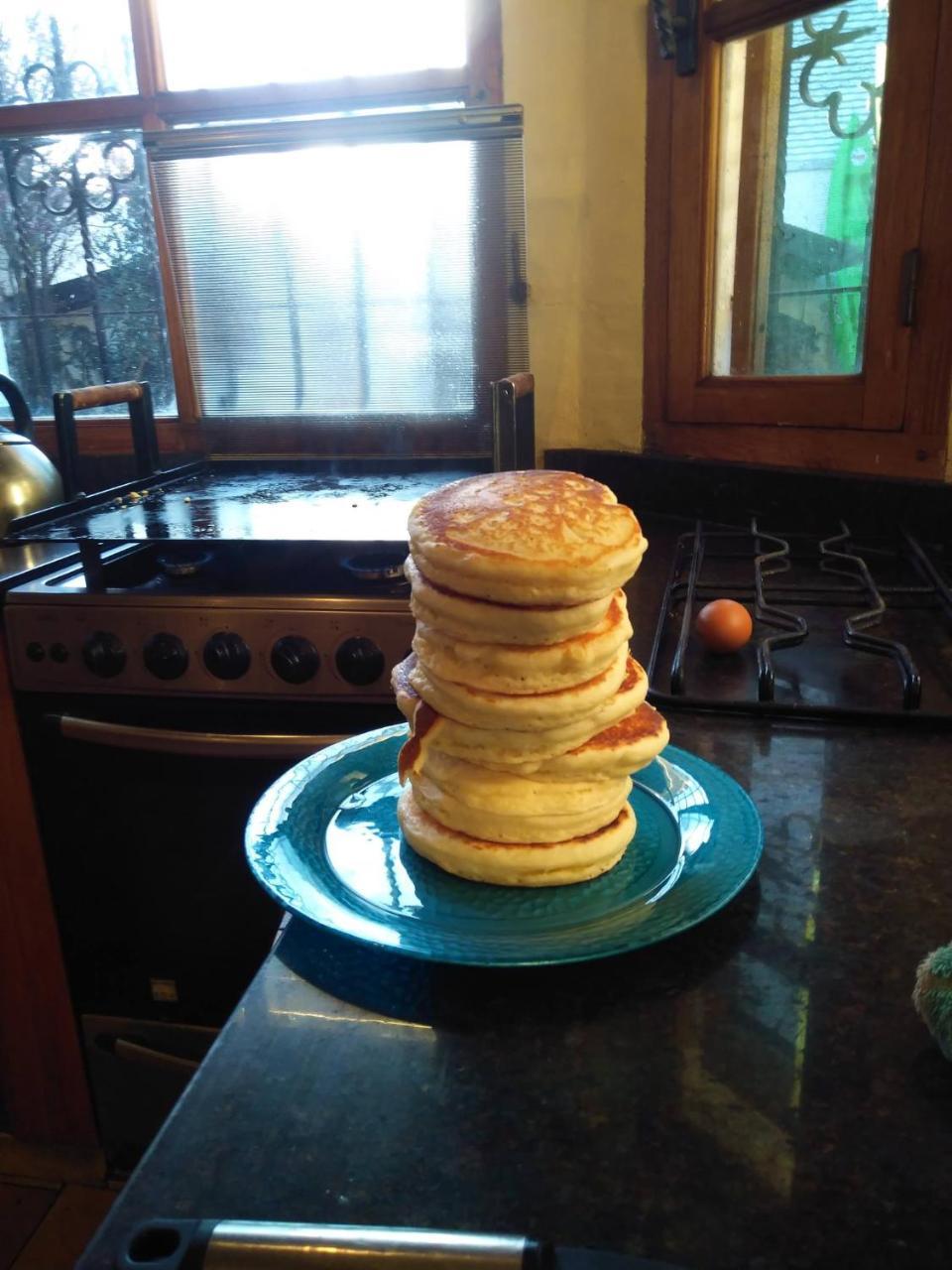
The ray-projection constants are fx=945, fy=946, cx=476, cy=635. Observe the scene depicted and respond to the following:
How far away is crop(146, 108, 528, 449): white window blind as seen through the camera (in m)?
1.87

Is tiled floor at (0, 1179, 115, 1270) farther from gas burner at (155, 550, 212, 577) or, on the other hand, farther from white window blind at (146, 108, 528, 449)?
white window blind at (146, 108, 528, 449)

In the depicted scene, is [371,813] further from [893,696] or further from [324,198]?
[324,198]

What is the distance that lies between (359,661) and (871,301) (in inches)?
38.4

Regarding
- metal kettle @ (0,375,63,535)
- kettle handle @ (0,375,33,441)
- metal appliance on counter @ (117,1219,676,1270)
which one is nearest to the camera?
metal appliance on counter @ (117,1219,676,1270)

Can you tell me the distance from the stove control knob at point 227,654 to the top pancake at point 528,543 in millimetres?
754

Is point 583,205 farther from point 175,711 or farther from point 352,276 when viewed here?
point 175,711

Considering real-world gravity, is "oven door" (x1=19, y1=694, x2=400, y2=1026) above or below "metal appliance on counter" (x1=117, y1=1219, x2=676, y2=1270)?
below

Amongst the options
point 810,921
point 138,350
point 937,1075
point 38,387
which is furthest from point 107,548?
point 937,1075

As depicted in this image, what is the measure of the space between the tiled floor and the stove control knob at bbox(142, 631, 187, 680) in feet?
3.02

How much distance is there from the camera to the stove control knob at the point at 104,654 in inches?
53.6

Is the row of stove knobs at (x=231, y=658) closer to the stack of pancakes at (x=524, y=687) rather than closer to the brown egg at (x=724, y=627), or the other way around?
the brown egg at (x=724, y=627)

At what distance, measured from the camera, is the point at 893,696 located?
952 millimetres

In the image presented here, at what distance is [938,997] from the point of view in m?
0.48

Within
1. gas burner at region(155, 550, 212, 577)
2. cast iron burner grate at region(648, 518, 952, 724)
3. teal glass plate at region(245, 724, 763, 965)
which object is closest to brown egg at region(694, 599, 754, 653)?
cast iron burner grate at region(648, 518, 952, 724)
